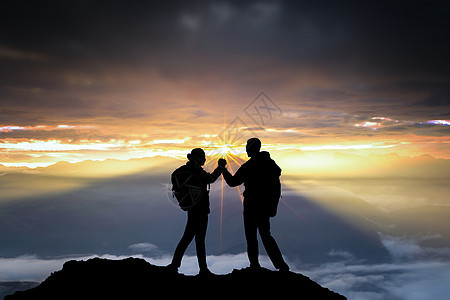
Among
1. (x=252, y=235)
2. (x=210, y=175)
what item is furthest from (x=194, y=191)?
(x=252, y=235)

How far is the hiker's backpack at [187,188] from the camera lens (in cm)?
729

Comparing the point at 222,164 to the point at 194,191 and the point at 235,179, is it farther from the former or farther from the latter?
the point at 194,191

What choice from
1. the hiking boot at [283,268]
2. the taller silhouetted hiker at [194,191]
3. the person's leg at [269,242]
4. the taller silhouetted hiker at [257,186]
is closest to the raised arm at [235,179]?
the taller silhouetted hiker at [257,186]

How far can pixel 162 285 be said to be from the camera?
718cm

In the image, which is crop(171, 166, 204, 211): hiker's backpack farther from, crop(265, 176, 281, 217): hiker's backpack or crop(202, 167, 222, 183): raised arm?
crop(265, 176, 281, 217): hiker's backpack

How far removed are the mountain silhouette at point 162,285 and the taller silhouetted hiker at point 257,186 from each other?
648 mm

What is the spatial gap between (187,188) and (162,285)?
92.0 inches

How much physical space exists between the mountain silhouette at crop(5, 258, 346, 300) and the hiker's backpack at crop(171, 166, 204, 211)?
1.83 meters

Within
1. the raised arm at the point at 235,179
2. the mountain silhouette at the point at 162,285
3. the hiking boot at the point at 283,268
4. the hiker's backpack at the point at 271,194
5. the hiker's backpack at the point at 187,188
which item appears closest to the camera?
the mountain silhouette at the point at 162,285

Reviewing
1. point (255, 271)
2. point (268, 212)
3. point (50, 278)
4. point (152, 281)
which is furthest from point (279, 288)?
point (50, 278)

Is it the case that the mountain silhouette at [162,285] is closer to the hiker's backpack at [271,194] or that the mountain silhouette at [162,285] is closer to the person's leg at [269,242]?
the person's leg at [269,242]

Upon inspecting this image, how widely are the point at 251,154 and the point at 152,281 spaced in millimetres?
3870

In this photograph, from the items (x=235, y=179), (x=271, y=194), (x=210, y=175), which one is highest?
(x=210, y=175)

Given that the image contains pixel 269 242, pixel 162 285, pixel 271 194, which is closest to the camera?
pixel 162 285
